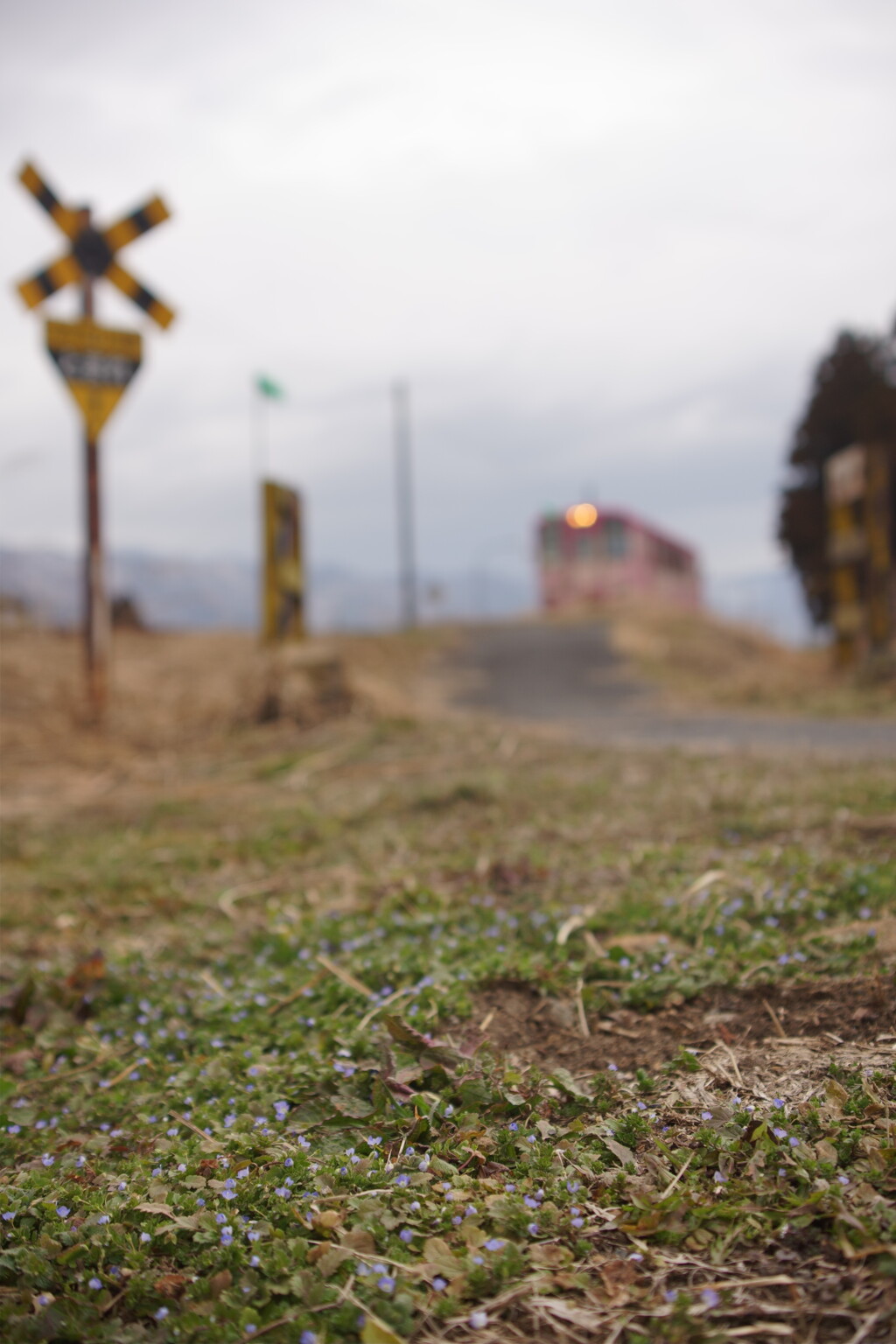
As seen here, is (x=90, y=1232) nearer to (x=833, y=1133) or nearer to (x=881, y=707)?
(x=833, y=1133)

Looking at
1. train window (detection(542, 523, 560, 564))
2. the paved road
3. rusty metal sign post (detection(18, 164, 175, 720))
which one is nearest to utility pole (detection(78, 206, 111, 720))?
rusty metal sign post (detection(18, 164, 175, 720))

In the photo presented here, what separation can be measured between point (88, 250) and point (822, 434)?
13164mm

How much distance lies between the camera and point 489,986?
274 cm

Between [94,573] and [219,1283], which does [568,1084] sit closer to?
[219,1283]

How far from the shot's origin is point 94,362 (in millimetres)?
8344

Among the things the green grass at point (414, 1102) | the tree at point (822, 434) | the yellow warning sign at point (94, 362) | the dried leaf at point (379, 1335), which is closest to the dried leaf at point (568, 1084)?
the green grass at point (414, 1102)

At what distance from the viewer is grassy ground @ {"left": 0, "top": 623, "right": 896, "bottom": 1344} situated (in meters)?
1.56

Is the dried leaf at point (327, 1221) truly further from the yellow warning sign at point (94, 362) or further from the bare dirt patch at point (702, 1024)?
the yellow warning sign at point (94, 362)

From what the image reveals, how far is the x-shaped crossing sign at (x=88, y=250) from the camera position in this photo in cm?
821

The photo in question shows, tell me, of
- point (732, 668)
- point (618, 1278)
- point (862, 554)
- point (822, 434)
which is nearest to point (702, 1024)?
point (618, 1278)

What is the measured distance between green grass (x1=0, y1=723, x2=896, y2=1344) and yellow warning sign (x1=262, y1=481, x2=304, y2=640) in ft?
20.7

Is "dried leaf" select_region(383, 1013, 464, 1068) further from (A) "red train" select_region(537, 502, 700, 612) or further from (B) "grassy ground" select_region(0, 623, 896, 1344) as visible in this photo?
(A) "red train" select_region(537, 502, 700, 612)

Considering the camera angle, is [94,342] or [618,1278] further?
[94,342]

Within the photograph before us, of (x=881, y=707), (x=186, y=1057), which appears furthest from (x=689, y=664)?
(x=186, y=1057)
